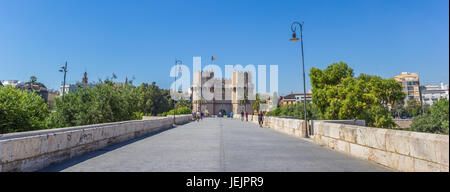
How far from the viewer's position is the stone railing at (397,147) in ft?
13.7

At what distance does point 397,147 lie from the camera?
5152 millimetres

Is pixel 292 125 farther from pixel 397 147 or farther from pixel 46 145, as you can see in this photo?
pixel 46 145

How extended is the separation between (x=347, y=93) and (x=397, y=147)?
31.8 metres

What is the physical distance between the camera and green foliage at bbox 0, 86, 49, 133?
1220 cm

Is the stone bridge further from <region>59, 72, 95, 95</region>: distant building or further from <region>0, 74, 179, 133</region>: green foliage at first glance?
<region>59, 72, 95, 95</region>: distant building

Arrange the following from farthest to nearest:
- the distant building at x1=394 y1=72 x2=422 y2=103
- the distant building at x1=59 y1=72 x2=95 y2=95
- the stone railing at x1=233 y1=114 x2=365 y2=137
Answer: the distant building at x1=394 y1=72 x2=422 y2=103, the distant building at x1=59 y1=72 x2=95 y2=95, the stone railing at x1=233 y1=114 x2=365 y2=137

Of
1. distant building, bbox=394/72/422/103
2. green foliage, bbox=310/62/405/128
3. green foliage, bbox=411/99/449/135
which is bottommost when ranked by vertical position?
green foliage, bbox=411/99/449/135

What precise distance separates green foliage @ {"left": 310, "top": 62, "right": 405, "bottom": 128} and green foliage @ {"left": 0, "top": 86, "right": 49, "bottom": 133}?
32387mm

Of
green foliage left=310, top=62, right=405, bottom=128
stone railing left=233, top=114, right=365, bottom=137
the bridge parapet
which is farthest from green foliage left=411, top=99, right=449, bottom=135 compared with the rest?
the bridge parapet

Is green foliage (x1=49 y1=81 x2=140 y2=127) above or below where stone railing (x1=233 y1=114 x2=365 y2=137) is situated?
above

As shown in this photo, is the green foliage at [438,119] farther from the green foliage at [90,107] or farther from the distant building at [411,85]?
the distant building at [411,85]
